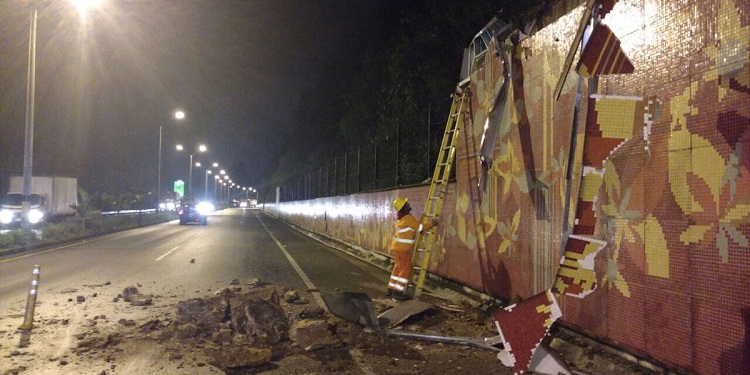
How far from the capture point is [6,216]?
1166 inches

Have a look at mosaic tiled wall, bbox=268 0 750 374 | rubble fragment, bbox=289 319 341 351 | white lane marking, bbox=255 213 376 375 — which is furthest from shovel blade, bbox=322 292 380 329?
mosaic tiled wall, bbox=268 0 750 374

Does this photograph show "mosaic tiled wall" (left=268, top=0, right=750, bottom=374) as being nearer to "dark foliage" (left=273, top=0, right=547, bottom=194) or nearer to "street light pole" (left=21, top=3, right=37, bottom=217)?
"dark foliage" (left=273, top=0, right=547, bottom=194)

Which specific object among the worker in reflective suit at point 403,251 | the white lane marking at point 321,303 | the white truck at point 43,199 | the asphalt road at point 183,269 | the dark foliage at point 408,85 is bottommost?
the white lane marking at point 321,303

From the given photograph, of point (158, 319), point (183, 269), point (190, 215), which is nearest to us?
point (158, 319)

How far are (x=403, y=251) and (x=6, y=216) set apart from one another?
1169 inches

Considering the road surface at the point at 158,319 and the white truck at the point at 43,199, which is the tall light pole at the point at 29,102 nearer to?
the road surface at the point at 158,319

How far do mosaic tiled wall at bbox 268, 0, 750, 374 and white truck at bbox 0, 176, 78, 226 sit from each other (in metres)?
31.0

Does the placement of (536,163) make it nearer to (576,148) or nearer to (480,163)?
(576,148)

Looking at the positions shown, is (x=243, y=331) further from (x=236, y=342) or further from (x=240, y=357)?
(x=240, y=357)

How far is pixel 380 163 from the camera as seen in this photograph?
18.1 m

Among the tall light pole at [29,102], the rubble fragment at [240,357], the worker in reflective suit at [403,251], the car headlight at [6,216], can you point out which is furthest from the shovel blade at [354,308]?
the car headlight at [6,216]

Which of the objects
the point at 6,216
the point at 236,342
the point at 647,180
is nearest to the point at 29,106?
the point at 6,216

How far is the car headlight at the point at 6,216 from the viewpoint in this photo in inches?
1150

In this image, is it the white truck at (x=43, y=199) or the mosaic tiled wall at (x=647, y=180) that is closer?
the mosaic tiled wall at (x=647, y=180)
